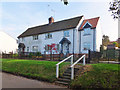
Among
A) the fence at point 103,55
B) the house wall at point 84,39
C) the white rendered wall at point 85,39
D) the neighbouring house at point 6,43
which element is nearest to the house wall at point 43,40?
the house wall at point 84,39

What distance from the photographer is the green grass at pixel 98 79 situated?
6.62 metres

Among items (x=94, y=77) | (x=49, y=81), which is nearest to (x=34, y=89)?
(x=49, y=81)

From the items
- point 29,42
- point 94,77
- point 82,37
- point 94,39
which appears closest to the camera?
point 94,77

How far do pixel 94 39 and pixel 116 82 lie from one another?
13.3m

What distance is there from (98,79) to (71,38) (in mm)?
14822

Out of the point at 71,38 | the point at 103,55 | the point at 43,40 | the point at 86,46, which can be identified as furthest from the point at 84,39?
the point at 43,40

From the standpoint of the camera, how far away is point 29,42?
29.3m

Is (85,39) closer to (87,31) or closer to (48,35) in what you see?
(87,31)

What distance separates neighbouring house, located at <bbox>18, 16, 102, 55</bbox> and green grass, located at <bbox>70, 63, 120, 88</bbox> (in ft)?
39.1

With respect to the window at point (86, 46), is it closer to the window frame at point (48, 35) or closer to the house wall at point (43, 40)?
the house wall at point (43, 40)

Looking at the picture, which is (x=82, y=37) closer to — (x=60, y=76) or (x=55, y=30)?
(x=55, y=30)

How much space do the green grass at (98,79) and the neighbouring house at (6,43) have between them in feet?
115

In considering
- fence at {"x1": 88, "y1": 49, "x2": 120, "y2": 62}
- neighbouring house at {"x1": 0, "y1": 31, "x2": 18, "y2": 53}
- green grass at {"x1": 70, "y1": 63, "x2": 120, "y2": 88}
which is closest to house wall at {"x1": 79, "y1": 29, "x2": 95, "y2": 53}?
fence at {"x1": 88, "y1": 49, "x2": 120, "y2": 62}

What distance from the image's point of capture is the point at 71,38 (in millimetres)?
21516
